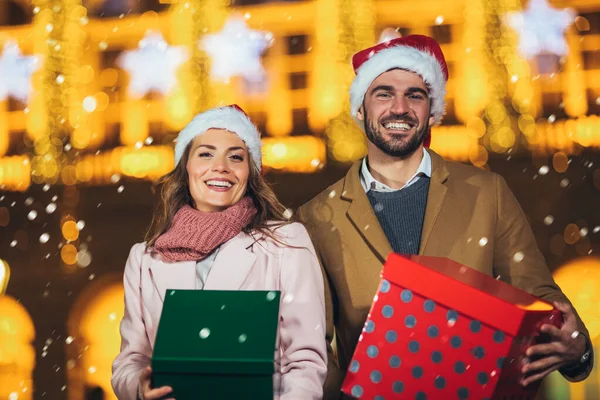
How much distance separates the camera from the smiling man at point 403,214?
253 cm

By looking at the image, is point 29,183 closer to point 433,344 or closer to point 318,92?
point 318,92

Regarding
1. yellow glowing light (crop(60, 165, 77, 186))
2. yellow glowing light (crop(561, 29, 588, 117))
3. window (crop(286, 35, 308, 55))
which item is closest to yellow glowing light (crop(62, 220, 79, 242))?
yellow glowing light (crop(60, 165, 77, 186))

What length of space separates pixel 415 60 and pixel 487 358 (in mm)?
1207

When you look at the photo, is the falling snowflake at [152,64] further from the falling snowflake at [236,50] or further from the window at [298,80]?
the window at [298,80]

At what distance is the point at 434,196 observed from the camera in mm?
2604

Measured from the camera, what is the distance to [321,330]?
90.4 inches

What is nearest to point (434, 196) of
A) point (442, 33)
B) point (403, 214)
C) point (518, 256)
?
point (403, 214)

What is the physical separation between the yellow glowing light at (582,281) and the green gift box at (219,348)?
707 centimetres

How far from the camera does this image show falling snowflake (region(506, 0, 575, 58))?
28.3ft

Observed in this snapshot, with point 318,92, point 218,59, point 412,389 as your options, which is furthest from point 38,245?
point 412,389

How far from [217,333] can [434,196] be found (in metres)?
0.98

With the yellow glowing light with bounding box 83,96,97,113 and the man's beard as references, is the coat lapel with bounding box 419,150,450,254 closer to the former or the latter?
the man's beard

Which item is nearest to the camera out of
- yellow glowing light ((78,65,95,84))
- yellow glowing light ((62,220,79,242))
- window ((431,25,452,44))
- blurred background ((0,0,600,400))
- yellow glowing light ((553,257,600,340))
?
yellow glowing light ((553,257,600,340))

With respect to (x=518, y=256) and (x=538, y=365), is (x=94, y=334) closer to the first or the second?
(x=518, y=256)
